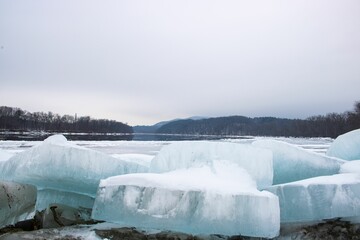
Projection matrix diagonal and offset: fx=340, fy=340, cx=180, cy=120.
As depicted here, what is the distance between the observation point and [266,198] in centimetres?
287

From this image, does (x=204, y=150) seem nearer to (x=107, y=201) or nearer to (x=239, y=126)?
(x=107, y=201)

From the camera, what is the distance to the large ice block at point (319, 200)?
10.8ft

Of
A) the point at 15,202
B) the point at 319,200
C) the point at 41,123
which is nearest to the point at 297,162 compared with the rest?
the point at 319,200

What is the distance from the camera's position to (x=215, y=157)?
3727 mm

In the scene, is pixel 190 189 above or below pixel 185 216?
above

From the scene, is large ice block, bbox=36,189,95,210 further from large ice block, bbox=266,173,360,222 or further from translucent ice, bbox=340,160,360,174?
translucent ice, bbox=340,160,360,174

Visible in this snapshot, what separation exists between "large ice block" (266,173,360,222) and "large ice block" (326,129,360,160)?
7.12 ft

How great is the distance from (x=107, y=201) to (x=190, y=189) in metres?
0.77

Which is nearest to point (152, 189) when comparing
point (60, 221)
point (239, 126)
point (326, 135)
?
point (60, 221)

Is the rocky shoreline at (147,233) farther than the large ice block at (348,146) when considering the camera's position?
No

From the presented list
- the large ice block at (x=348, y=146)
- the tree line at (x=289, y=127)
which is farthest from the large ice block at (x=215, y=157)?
the tree line at (x=289, y=127)

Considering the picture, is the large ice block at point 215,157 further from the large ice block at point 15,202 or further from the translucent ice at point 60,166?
the large ice block at point 15,202

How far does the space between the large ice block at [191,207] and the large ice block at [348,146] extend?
304cm

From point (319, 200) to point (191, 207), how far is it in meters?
1.31
